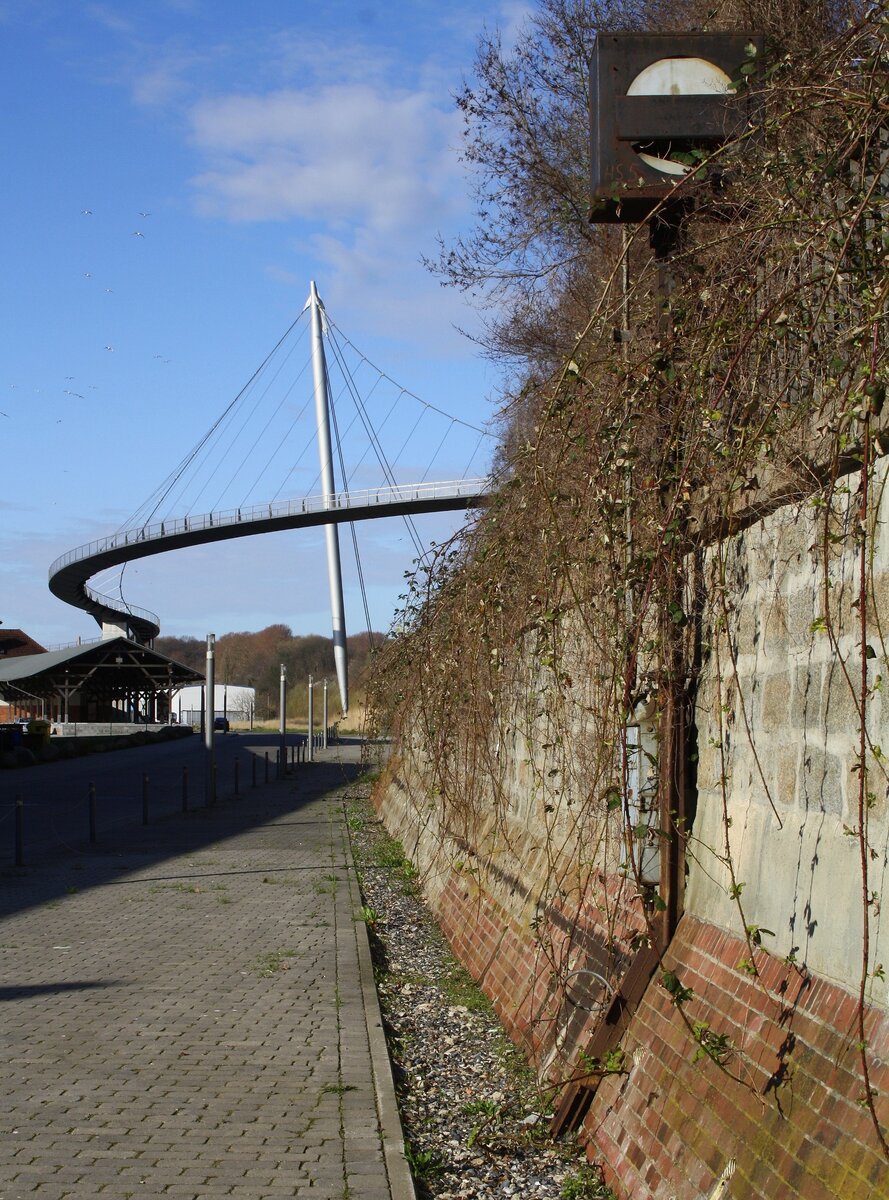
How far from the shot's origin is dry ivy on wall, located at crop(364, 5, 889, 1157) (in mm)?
3307

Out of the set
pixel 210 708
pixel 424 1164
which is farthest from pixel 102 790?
pixel 424 1164

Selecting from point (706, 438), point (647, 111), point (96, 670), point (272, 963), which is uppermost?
point (96, 670)

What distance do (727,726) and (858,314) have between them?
54.4 inches

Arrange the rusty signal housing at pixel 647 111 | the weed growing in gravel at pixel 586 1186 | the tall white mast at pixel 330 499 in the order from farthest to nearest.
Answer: the tall white mast at pixel 330 499 < the rusty signal housing at pixel 647 111 < the weed growing in gravel at pixel 586 1186

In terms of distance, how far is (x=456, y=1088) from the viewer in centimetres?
567

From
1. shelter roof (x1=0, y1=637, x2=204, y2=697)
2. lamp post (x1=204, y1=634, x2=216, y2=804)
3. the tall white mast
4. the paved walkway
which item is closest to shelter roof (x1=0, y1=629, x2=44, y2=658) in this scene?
shelter roof (x1=0, y1=637, x2=204, y2=697)

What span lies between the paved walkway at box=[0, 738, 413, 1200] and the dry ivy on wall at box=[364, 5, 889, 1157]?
1.25 metres

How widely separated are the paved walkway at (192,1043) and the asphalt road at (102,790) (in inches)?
174

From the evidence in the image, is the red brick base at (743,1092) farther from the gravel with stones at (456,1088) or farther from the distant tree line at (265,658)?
the distant tree line at (265,658)

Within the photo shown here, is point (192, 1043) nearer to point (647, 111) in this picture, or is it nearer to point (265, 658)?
→ point (647, 111)

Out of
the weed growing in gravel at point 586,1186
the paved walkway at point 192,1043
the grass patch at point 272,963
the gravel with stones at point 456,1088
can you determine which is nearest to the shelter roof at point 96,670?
the paved walkway at point 192,1043

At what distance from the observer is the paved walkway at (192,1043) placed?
441 cm

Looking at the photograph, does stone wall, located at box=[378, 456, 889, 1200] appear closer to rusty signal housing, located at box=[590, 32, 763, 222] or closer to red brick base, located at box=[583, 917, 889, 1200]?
red brick base, located at box=[583, 917, 889, 1200]

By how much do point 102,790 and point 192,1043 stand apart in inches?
823
